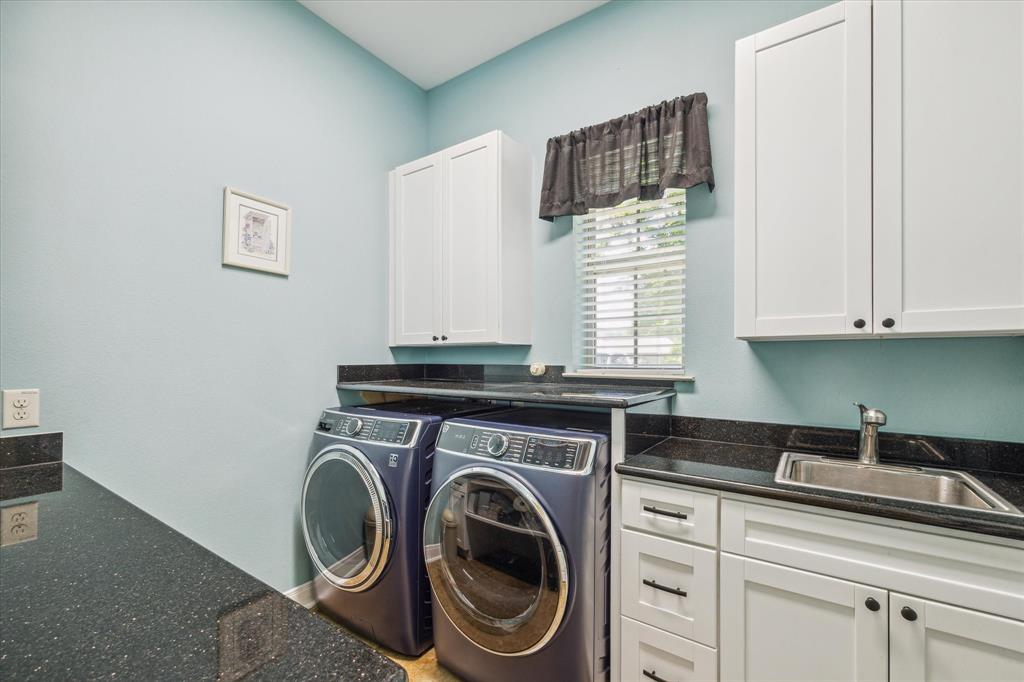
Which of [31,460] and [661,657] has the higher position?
[31,460]

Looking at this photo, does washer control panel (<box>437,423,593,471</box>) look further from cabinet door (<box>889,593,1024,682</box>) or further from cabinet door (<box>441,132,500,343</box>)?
cabinet door (<box>889,593,1024,682</box>)

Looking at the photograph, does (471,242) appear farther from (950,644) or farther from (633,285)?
(950,644)

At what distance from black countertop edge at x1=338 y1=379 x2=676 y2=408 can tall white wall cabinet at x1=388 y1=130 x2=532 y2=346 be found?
378 mm

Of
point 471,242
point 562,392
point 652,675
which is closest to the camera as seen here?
point 652,675

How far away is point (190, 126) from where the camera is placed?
1896 millimetres

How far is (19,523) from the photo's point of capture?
0.95 metres

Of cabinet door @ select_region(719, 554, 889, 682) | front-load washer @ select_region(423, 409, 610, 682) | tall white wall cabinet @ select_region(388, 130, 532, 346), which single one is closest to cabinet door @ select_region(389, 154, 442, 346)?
tall white wall cabinet @ select_region(388, 130, 532, 346)

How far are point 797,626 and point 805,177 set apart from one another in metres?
1.33

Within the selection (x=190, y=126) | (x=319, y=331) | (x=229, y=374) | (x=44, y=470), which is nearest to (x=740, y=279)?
(x=319, y=331)

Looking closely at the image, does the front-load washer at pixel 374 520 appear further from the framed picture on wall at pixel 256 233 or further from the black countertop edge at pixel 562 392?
the framed picture on wall at pixel 256 233

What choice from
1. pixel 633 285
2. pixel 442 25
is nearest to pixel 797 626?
pixel 633 285

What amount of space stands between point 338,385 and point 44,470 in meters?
1.14

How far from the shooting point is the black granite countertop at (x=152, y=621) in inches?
18.8

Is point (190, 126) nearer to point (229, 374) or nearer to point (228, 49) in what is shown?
point (228, 49)
